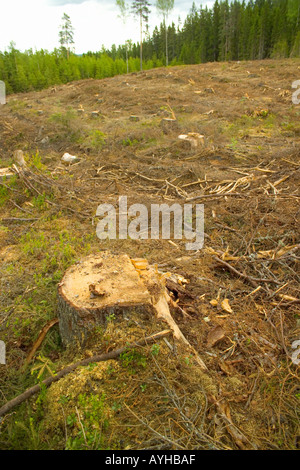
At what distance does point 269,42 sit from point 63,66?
2463 centimetres

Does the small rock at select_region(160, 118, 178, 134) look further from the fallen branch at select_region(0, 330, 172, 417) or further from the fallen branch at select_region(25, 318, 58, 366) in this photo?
the fallen branch at select_region(0, 330, 172, 417)

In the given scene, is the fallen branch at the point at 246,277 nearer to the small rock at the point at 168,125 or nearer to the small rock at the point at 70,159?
the small rock at the point at 70,159

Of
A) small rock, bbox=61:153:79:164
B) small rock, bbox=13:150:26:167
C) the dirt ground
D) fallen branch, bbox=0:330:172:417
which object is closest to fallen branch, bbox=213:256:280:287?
the dirt ground

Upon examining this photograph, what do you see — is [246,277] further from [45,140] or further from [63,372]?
[45,140]

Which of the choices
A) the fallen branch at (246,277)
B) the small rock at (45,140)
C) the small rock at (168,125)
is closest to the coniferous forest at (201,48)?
the small rock at (45,140)

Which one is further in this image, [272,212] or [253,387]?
[272,212]

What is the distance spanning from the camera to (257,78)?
17859 mm

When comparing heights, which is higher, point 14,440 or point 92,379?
point 92,379

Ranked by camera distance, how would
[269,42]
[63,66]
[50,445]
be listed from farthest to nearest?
[269,42] → [63,66] → [50,445]

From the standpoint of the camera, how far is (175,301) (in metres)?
2.91

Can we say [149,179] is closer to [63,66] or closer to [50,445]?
[50,445]

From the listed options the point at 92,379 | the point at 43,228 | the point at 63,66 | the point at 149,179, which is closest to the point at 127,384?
the point at 92,379

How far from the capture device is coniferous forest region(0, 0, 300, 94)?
2597 centimetres

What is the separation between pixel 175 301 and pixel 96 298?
0.95 meters
